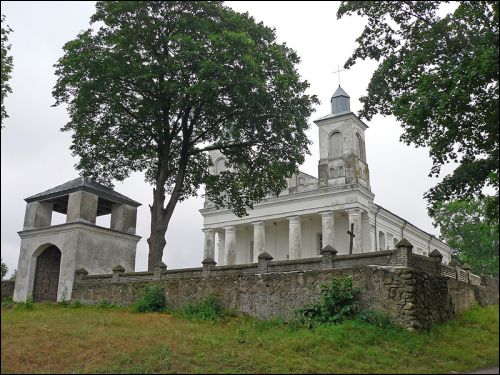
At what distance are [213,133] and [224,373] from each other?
45.9 feet

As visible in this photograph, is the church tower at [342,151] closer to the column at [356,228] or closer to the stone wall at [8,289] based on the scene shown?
the column at [356,228]

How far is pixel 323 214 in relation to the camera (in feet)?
105

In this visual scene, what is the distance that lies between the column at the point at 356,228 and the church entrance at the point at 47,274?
701 inches

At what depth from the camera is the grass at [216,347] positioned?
8.87 meters

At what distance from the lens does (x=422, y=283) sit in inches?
530

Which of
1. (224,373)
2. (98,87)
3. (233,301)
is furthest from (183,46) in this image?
(224,373)

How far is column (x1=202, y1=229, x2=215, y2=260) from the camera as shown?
35.9 m

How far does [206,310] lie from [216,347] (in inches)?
211

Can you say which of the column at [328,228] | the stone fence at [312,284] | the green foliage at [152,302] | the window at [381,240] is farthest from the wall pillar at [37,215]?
the window at [381,240]

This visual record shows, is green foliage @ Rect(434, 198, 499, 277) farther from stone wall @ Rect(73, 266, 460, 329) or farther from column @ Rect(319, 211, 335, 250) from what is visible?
column @ Rect(319, 211, 335, 250)

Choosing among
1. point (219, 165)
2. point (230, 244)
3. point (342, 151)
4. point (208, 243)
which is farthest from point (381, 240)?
point (219, 165)

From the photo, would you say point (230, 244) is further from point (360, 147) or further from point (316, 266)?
point (316, 266)

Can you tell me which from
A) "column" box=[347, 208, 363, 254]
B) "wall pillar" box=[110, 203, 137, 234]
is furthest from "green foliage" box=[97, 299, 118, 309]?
"column" box=[347, 208, 363, 254]

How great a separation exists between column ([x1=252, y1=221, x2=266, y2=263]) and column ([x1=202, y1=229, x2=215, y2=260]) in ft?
11.4
